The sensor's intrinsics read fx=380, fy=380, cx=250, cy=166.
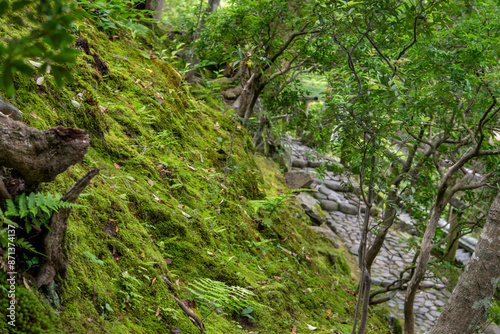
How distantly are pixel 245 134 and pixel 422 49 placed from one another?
3574 mm

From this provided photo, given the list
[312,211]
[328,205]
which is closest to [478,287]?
[312,211]

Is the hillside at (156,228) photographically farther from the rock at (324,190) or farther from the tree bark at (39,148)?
the rock at (324,190)

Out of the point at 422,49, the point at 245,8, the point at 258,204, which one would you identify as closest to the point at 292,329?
the point at 258,204

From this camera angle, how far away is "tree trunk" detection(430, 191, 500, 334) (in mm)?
3516

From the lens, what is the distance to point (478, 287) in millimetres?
3525

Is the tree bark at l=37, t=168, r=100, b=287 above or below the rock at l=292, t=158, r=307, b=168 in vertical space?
below

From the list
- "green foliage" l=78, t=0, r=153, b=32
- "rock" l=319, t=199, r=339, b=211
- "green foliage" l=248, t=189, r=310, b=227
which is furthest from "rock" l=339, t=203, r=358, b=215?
"green foliage" l=78, t=0, r=153, b=32

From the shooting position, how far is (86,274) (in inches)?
81.6

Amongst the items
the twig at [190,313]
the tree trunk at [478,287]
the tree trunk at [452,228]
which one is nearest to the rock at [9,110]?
the twig at [190,313]

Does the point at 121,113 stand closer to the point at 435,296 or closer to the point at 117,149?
the point at 117,149

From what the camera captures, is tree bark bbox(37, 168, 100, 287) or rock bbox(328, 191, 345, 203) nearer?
tree bark bbox(37, 168, 100, 287)

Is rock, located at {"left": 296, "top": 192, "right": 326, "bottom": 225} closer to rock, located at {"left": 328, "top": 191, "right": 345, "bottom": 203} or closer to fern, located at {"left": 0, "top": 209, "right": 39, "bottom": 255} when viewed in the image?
rock, located at {"left": 328, "top": 191, "right": 345, "bottom": 203}

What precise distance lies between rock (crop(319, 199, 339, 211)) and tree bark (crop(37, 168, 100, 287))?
12.6 meters

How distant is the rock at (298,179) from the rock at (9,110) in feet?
32.1
